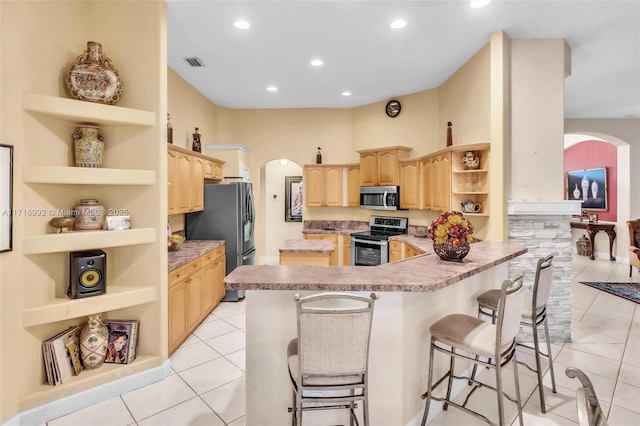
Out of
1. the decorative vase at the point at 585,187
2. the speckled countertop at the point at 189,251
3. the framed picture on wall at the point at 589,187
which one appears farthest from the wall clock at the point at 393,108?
the decorative vase at the point at 585,187

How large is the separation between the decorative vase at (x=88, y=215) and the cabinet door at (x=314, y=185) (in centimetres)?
402

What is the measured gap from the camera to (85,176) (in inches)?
94.4

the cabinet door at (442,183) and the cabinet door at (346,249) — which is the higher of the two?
the cabinet door at (442,183)

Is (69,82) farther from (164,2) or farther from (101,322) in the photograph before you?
(101,322)

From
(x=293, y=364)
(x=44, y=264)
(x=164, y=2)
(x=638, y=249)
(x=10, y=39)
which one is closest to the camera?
(x=293, y=364)

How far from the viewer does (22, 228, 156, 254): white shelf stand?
2.23m

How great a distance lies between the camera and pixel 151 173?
2664 millimetres

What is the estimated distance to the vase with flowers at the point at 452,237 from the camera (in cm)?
242

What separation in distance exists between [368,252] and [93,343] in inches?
150

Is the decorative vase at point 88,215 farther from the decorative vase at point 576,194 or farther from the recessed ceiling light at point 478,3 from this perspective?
the decorative vase at point 576,194

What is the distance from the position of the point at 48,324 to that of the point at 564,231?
4.78m

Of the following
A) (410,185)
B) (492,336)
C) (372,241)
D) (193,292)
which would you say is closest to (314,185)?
(372,241)

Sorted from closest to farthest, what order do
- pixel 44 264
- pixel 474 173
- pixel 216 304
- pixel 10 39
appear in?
pixel 10 39, pixel 44 264, pixel 474 173, pixel 216 304

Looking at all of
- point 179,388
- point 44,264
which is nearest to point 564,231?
point 179,388
